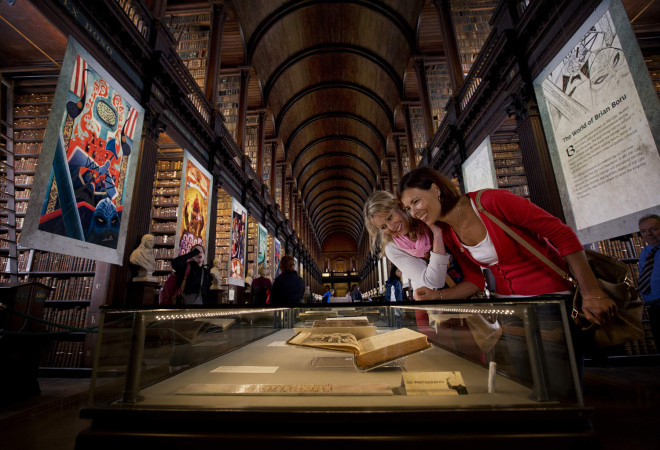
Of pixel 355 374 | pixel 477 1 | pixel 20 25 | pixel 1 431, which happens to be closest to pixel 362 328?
pixel 355 374

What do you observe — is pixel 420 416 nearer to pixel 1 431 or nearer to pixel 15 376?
pixel 1 431

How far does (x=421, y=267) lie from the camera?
1.71 m

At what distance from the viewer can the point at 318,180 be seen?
2853 centimetres

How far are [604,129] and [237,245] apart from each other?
308 inches

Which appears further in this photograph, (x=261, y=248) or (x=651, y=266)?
(x=261, y=248)

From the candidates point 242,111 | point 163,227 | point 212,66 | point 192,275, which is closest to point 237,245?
point 163,227

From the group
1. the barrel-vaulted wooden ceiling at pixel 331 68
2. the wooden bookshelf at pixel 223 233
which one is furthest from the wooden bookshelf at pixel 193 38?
the wooden bookshelf at pixel 223 233

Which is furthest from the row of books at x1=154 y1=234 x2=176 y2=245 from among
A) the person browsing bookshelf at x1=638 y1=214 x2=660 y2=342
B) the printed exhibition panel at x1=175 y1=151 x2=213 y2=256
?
the person browsing bookshelf at x1=638 y1=214 x2=660 y2=342

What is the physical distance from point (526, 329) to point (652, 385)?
3360mm

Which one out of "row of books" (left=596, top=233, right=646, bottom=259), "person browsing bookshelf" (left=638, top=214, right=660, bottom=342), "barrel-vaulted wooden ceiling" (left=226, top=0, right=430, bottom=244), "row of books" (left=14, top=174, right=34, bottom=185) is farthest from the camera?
"barrel-vaulted wooden ceiling" (left=226, top=0, right=430, bottom=244)

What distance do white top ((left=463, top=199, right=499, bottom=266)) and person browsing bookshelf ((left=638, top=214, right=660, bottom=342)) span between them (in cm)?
244

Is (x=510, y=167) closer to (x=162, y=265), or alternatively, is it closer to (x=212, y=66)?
(x=212, y=66)

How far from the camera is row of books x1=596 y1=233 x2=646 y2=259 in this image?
13.2 feet

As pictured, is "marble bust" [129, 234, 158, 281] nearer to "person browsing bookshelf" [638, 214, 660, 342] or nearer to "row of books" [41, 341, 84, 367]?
"row of books" [41, 341, 84, 367]
